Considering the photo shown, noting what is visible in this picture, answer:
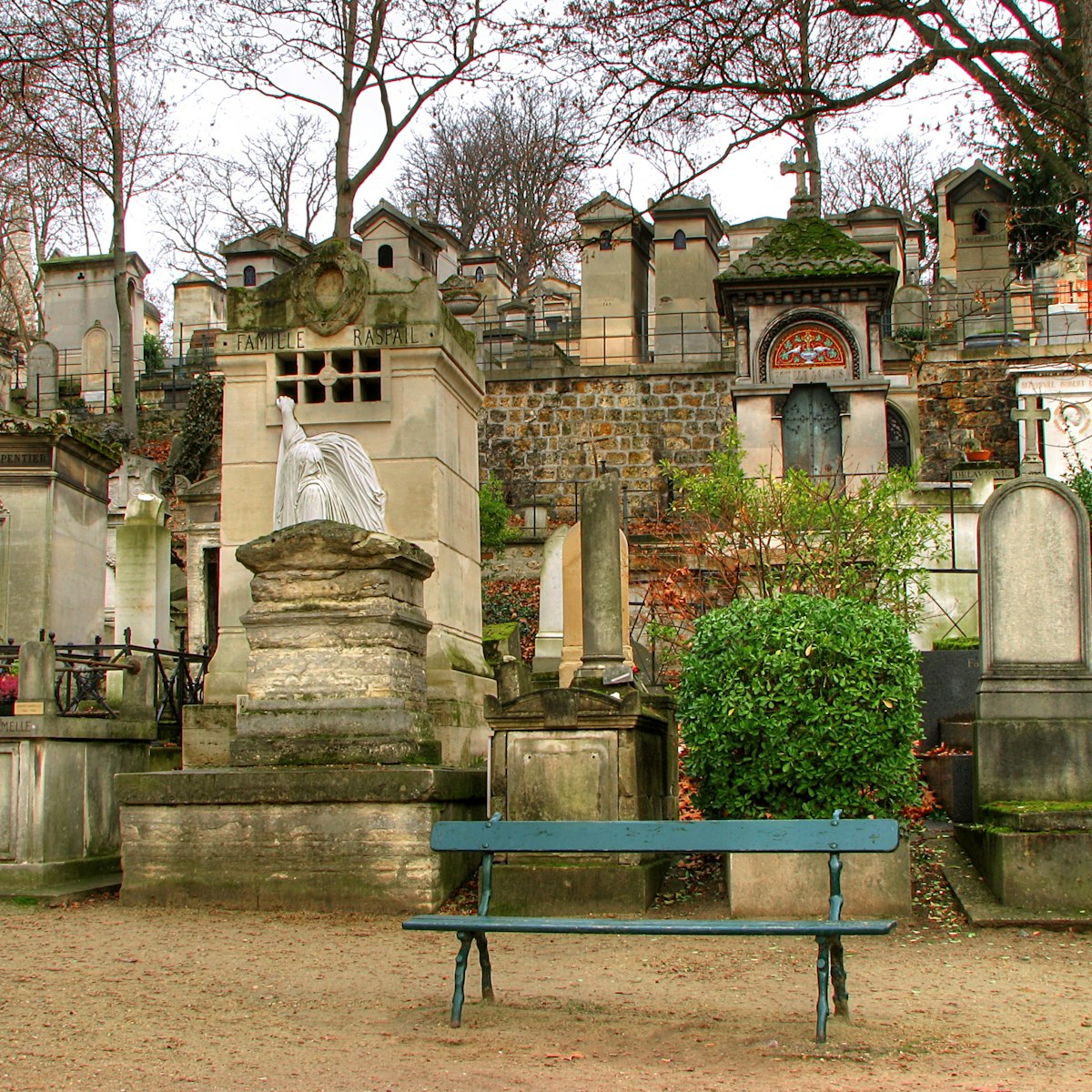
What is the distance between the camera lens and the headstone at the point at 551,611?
46.8 feet

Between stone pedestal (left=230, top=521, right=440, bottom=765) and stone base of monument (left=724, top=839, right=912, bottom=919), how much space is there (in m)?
2.10

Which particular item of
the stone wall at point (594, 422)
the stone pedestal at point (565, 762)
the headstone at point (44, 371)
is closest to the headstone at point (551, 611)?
the stone pedestal at point (565, 762)

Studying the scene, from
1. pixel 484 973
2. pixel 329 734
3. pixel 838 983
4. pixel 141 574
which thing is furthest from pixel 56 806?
pixel 838 983

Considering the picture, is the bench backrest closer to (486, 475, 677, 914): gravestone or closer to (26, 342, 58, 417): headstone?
(486, 475, 677, 914): gravestone

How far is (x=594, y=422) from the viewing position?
2577cm

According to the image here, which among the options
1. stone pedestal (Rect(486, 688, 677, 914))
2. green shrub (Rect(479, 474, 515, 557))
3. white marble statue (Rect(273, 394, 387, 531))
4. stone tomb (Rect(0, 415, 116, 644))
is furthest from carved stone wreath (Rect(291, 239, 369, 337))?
green shrub (Rect(479, 474, 515, 557))

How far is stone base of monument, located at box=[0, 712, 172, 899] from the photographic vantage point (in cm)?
922

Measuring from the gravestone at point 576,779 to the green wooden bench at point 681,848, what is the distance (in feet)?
7.46

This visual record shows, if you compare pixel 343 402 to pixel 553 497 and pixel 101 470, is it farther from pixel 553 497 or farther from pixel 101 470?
pixel 553 497

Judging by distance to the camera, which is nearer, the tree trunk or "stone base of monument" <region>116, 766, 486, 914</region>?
"stone base of monument" <region>116, 766, 486, 914</region>

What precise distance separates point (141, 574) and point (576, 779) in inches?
230

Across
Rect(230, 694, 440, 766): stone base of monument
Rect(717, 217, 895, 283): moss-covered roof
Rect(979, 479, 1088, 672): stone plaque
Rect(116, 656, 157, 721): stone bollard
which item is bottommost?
Rect(230, 694, 440, 766): stone base of monument

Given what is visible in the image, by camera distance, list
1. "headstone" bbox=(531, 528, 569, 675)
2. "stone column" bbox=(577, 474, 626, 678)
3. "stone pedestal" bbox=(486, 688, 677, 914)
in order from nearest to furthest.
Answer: "stone pedestal" bbox=(486, 688, 677, 914)
"stone column" bbox=(577, 474, 626, 678)
"headstone" bbox=(531, 528, 569, 675)

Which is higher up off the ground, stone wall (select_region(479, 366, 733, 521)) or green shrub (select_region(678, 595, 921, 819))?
stone wall (select_region(479, 366, 733, 521))
